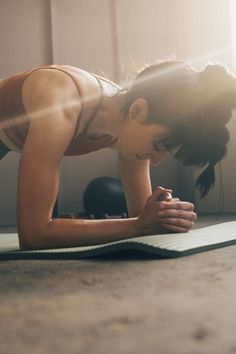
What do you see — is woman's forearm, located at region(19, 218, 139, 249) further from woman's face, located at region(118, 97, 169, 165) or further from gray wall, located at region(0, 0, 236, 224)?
gray wall, located at region(0, 0, 236, 224)

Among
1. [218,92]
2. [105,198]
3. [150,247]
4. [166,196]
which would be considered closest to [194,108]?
[218,92]

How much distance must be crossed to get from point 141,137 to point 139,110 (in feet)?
0.22

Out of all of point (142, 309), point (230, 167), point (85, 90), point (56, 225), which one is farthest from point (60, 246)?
point (230, 167)

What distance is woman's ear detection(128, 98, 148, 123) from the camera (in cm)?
123

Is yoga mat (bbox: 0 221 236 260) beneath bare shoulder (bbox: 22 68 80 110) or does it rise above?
beneath

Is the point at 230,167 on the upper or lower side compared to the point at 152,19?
lower

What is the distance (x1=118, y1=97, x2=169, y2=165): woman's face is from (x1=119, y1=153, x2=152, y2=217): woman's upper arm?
9.8 inches

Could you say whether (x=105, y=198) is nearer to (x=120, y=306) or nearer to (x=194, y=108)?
(x=194, y=108)

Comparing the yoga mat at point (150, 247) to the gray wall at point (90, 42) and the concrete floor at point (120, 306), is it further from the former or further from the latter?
the gray wall at point (90, 42)

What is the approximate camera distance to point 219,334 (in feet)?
1.90

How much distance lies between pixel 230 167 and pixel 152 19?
1222 millimetres

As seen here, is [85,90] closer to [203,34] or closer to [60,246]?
[60,246]

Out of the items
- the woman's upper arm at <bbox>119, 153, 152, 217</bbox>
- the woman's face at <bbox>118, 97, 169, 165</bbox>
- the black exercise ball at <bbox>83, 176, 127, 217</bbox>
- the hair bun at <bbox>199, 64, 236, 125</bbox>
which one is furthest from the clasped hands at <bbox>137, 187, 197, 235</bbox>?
the black exercise ball at <bbox>83, 176, 127, 217</bbox>

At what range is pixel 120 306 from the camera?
2.38 ft
